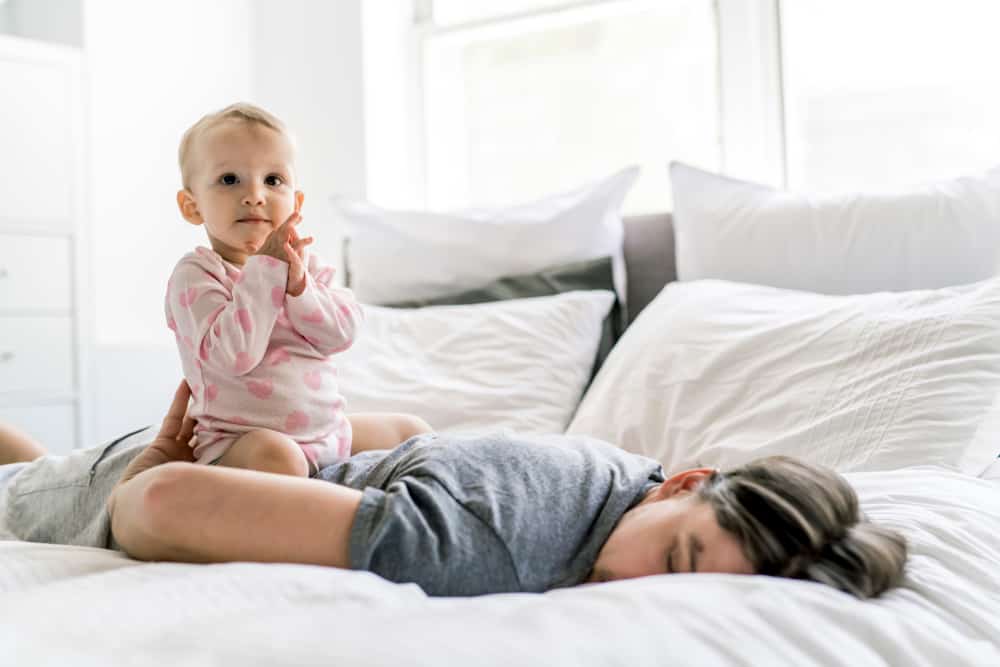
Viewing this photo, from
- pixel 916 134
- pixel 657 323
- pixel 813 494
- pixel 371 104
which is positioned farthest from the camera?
pixel 371 104

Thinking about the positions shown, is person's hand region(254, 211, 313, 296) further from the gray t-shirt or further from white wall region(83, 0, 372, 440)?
white wall region(83, 0, 372, 440)

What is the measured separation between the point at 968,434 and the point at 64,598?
1117mm

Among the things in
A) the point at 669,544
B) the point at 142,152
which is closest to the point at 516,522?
the point at 669,544

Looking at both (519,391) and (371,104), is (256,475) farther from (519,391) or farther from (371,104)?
(371,104)

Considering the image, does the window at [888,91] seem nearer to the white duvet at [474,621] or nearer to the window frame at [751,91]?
the window frame at [751,91]

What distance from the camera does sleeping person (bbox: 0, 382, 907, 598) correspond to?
84 centimetres

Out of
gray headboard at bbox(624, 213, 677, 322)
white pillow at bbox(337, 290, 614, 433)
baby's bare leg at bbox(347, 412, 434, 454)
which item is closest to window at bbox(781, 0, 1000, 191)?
gray headboard at bbox(624, 213, 677, 322)

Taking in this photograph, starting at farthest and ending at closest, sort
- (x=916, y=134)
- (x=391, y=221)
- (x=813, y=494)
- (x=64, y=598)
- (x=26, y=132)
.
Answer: (x=26, y=132)
(x=916, y=134)
(x=391, y=221)
(x=813, y=494)
(x=64, y=598)

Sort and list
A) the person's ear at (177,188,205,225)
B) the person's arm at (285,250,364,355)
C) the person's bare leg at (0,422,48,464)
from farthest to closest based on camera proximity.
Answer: the person's bare leg at (0,422,48,464) < the person's ear at (177,188,205,225) < the person's arm at (285,250,364,355)

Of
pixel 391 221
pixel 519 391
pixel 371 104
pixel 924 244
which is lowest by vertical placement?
pixel 519 391

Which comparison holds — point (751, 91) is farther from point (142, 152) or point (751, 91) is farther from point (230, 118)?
point (142, 152)

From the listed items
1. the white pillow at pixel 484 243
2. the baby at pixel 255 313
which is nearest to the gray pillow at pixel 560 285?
the white pillow at pixel 484 243

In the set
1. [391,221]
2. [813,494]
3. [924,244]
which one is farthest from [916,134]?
[813,494]

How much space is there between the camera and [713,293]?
1.78 metres
